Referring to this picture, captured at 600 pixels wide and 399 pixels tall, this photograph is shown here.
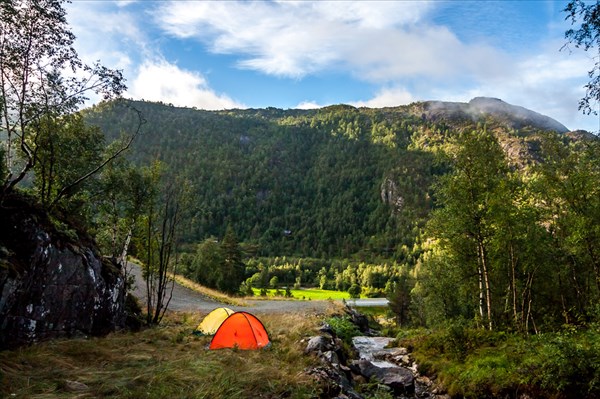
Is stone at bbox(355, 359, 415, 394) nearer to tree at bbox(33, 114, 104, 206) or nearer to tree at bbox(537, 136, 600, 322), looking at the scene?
tree at bbox(537, 136, 600, 322)

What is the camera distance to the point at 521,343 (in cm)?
1884

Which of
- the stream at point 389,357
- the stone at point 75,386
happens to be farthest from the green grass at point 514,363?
the stone at point 75,386

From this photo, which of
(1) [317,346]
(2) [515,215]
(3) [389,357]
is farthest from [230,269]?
(2) [515,215]

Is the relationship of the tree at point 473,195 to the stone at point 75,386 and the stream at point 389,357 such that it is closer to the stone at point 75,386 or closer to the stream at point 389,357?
the stream at point 389,357

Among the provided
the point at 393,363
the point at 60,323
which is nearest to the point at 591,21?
the point at 60,323

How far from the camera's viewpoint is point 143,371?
32.7ft

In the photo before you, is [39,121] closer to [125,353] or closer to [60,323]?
[60,323]

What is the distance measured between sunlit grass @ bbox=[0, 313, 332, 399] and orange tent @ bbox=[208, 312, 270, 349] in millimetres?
1259

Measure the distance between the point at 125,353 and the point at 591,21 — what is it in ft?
54.4

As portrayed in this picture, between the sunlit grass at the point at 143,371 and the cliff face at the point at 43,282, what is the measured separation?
65cm

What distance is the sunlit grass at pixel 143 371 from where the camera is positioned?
Answer: 826 cm

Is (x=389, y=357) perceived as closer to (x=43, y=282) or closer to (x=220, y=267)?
(x=43, y=282)

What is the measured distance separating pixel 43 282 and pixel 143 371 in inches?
174

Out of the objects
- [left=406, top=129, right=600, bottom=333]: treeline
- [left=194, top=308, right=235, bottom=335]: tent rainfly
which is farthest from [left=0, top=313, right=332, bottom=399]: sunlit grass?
[left=406, top=129, right=600, bottom=333]: treeline
